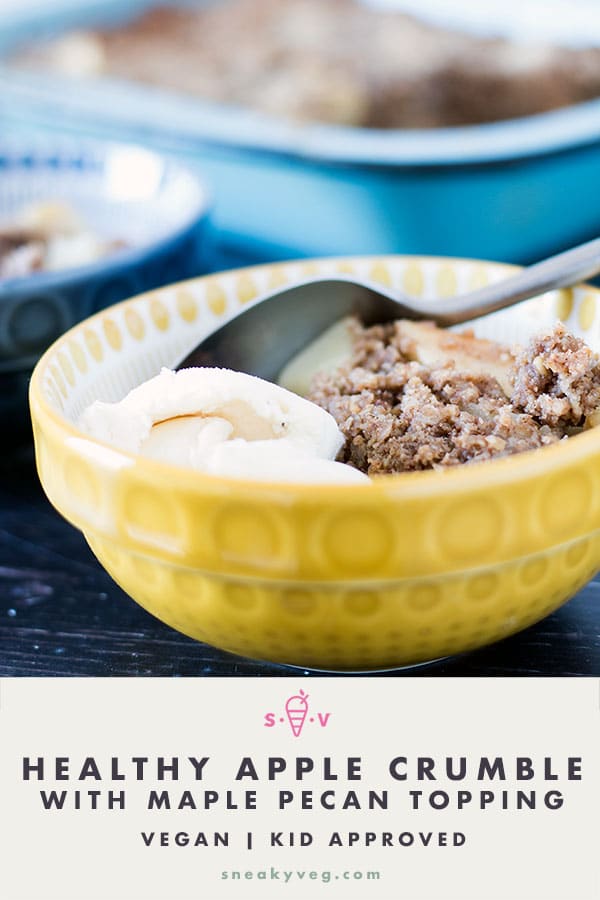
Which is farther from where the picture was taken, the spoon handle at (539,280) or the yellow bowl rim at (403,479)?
the spoon handle at (539,280)

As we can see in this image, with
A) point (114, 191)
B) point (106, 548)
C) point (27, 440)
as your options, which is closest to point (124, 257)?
point (27, 440)

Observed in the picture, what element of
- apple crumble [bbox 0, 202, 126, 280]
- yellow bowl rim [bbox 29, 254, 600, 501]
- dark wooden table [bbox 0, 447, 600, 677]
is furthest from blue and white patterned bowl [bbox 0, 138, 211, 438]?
yellow bowl rim [bbox 29, 254, 600, 501]

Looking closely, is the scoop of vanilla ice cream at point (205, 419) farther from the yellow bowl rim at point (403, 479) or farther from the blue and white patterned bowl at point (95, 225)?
the blue and white patterned bowl at point (95, 225)

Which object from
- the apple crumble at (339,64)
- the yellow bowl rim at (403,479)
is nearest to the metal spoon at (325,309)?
the yellow bowl rim at (403,479)

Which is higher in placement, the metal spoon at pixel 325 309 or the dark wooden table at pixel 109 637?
the metal spoon at pixel 325 309
